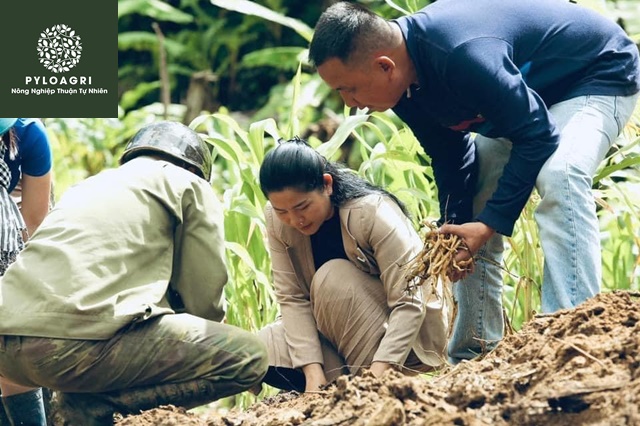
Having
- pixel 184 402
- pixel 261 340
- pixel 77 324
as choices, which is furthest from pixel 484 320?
pixel 77 324

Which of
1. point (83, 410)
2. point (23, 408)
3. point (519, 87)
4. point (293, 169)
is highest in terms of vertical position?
point (519, 87)

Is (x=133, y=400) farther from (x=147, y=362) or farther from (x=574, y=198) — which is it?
→ (x=574, y=198)

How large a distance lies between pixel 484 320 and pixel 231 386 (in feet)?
2.85

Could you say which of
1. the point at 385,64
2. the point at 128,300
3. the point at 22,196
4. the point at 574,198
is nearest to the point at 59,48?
the point at 22,196

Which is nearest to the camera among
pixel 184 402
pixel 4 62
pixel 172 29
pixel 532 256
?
pixel 184 402

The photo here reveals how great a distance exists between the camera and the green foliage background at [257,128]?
162 inches

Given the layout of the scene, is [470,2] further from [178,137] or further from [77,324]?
[77,324]

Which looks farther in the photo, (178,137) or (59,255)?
(178,137)

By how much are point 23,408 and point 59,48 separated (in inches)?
89.3

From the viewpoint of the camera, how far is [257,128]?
14.2 ft

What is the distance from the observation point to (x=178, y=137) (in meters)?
3.59

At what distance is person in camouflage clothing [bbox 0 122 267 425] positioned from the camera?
3.26 metres

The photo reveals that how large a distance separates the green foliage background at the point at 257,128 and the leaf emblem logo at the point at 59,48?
0.79m

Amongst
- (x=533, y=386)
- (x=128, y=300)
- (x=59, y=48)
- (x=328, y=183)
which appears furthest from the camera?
(x=59, y=48)
